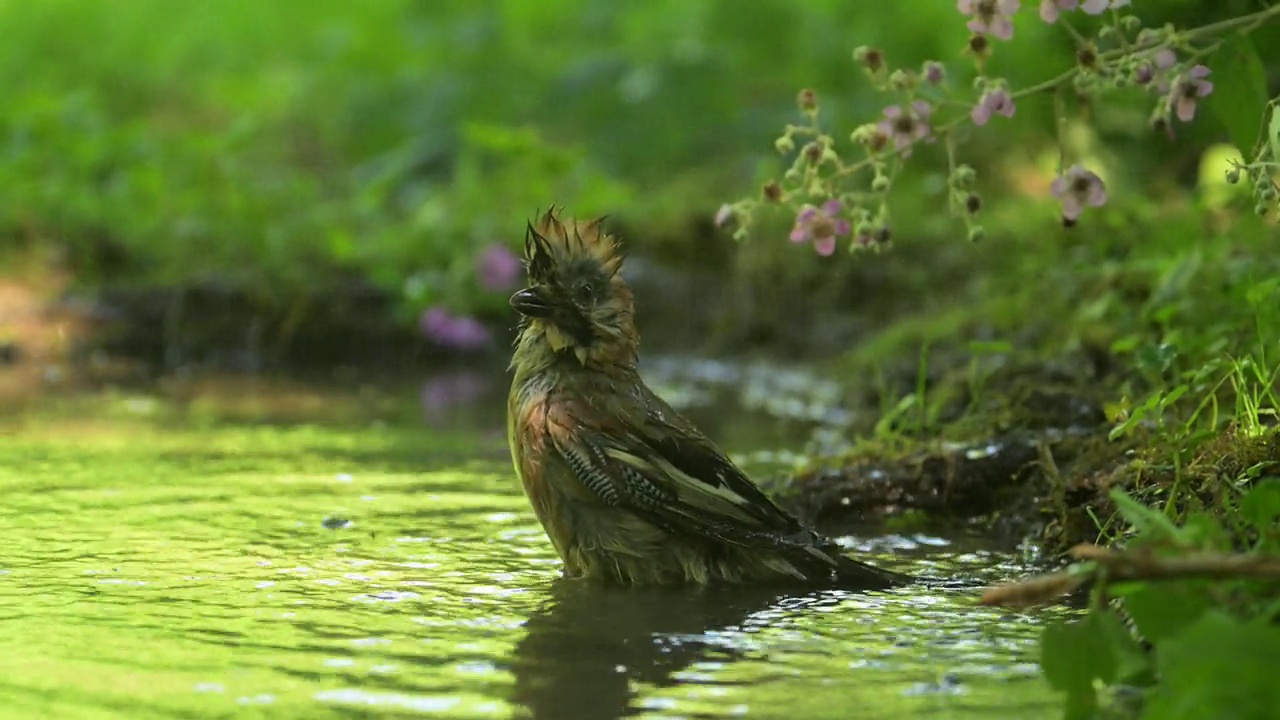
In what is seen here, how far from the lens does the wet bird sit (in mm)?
4637

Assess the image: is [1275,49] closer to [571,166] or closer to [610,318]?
[610,318]

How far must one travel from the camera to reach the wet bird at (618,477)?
15.2 feet

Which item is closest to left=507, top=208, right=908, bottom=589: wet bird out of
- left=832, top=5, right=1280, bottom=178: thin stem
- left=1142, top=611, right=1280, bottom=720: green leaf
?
left=832, top=5, right=1280, bottom=178: thin stem

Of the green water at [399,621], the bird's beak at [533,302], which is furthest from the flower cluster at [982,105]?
the green water at [399,621]

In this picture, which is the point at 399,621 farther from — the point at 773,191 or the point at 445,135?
the point at 445,135

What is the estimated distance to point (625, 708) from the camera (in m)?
3.42

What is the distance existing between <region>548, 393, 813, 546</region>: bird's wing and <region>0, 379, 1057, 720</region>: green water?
0.65 ft

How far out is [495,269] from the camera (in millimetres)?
10141

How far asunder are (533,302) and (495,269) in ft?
17.5

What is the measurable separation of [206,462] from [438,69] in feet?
26.5

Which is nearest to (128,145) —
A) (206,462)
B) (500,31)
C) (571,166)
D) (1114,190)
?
(571,166)

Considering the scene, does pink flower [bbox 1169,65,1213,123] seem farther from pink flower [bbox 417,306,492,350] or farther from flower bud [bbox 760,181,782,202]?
pink flower [bbox 417,306,492,350]

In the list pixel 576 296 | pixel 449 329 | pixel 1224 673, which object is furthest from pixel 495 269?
pixel 1224 673

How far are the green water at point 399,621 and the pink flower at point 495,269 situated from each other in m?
3.79
